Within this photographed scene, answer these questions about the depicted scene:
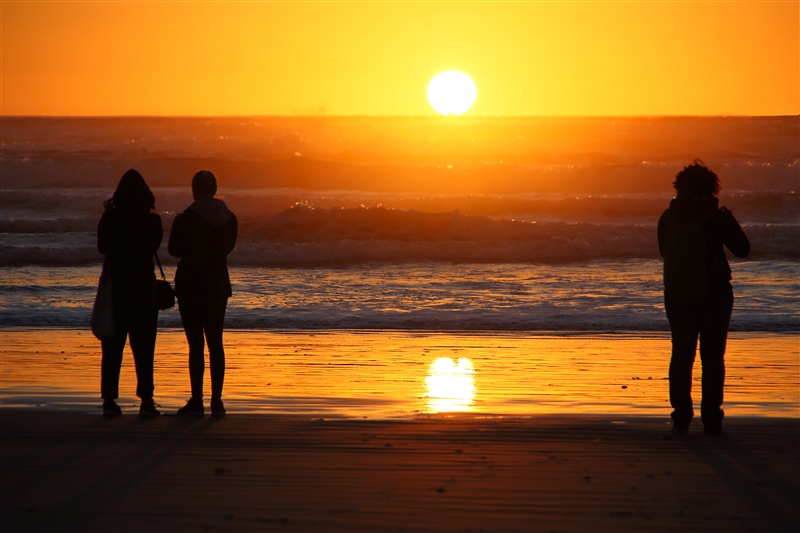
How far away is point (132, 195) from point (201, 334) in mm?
886

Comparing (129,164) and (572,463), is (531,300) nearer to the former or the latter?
(572,463)

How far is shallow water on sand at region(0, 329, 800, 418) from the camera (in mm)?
5734

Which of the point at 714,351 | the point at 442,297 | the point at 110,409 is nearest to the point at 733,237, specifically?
the point at 714,351

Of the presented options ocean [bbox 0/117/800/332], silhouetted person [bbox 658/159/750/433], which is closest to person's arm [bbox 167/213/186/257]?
silhouetted person [bbox 658/159/750/433]

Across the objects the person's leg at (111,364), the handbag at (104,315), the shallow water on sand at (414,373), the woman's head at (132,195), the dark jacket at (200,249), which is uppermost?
the woman's head at (132,195)

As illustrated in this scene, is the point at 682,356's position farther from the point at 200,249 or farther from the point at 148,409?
the point at 148,409

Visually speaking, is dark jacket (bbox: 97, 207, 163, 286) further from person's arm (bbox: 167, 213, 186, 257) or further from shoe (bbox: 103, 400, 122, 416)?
shoe (bbox: 103, 400, 122, 416)

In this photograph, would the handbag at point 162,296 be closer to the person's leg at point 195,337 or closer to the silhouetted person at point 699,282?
the person's leg at point 195,337

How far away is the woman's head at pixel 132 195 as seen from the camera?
5246mm

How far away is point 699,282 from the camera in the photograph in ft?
15.5

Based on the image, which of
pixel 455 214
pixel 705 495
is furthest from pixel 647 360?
pixel 455 214

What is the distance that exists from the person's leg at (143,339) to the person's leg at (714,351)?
3.02 metres

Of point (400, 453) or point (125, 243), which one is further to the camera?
point (125, 243)

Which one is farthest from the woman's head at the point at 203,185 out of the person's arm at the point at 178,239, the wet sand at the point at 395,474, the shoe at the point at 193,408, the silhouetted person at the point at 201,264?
the wet sand at the point at 395,474
